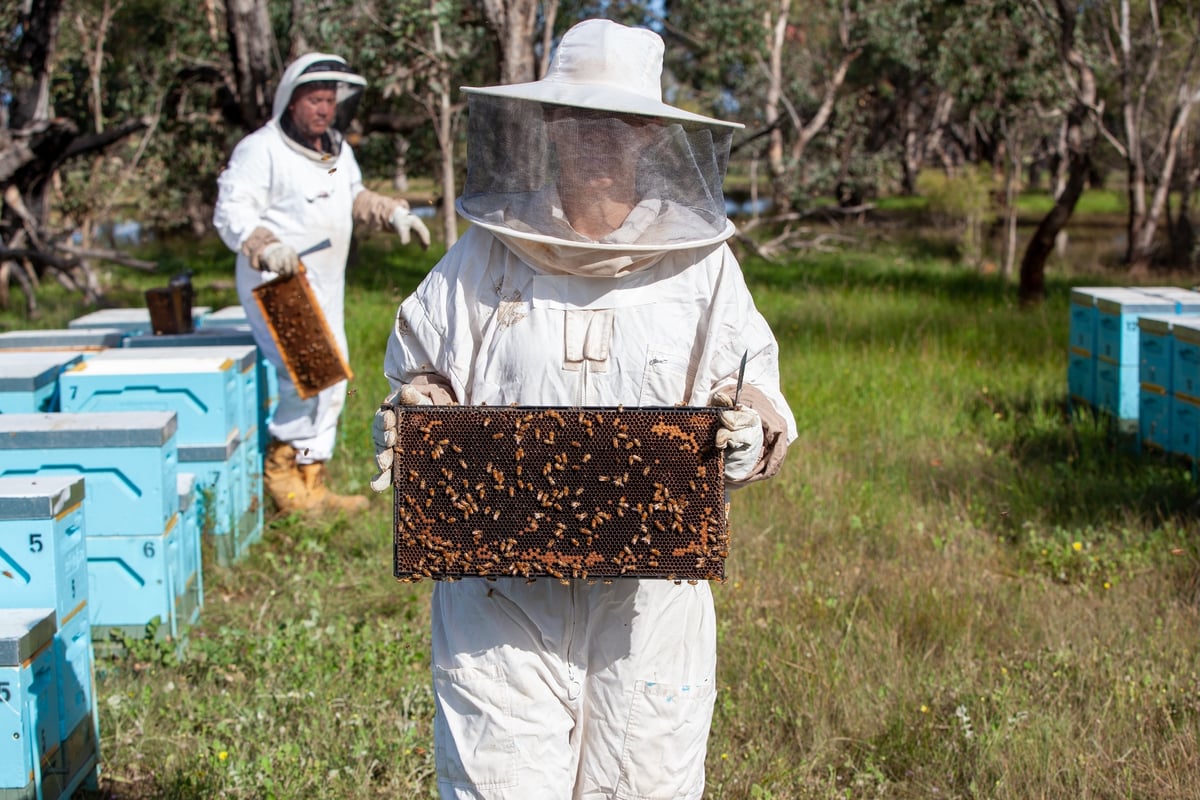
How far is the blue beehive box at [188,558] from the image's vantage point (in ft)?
13.9

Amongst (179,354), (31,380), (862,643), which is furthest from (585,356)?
(179,354)

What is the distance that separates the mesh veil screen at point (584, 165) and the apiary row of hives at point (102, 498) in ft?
4.94

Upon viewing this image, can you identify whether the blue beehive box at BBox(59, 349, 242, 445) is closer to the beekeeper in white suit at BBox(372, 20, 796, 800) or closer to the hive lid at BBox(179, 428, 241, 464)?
the hive lid at BBox(179, 428, 241, 464)

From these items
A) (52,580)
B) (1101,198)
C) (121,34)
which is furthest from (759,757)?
(1101,198)

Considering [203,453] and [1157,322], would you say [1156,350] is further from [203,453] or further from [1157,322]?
[203,453]

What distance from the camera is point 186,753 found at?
338cm

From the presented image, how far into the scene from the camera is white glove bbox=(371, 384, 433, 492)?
2096 mm

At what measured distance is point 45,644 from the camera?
2.87 metres

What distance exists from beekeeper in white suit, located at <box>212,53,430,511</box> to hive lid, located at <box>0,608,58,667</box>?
95.8 inches

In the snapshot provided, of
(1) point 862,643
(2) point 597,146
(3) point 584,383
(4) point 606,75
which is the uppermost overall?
(4) point 606,75

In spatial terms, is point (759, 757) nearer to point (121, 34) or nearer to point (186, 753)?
point (186, 753)

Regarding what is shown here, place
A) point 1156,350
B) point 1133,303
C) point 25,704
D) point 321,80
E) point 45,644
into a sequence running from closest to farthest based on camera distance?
point 25,704, point 45,644, point 321,80, point 1156,350, point 1133,303

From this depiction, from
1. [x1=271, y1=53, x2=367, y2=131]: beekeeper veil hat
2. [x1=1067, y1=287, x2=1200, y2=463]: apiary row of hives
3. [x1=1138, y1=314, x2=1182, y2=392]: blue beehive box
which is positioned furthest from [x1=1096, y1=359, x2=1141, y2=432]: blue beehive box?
[x1=271, y1=53, x2=367, y2=131]: beekeeper veil hat

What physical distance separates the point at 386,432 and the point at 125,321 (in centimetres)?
444
